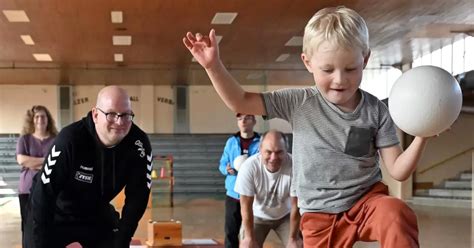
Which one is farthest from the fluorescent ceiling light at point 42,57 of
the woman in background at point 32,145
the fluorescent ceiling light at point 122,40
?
the woman in background at point 32,145

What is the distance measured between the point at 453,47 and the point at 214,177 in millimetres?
9440

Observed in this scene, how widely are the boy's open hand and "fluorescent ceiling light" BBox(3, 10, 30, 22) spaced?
402 inches

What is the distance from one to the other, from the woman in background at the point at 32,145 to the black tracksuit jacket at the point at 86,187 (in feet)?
8.17

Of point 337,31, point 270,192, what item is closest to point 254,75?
point 270,192

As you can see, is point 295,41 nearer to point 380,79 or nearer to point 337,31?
point 380,79

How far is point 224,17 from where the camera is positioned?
12.0m

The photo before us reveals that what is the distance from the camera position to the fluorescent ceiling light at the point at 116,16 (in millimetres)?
11539

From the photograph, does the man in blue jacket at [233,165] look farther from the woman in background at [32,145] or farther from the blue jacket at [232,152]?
the woman in background at [32,145]

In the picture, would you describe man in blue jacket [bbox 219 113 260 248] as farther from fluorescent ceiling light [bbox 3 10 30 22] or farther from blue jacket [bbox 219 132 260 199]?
fluorescent ceiling light [bbox 3 10 30 22]

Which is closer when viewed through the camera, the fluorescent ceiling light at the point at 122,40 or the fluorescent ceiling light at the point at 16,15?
the fluorescent ceiling light at the point at 16,15

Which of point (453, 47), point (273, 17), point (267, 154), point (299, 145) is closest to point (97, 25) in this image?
point (273, 17)

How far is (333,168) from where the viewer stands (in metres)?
2.12

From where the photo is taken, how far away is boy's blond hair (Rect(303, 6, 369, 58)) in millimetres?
1988

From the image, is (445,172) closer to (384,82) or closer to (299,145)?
(384,82)
